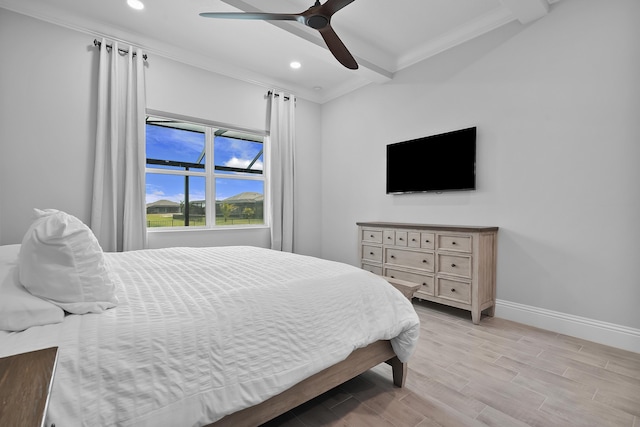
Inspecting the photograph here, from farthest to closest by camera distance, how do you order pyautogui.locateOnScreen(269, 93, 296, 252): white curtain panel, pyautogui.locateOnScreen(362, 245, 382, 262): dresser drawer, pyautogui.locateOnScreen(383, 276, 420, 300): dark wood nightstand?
pyautogui.locateOnScreen(269, 93, 296, 252): white curtain panel, pyautogui.locateOnScreen(362, 245, 382, 262): dresser drawer, pyautogui.locateOnScreen(383, 276, 420, 300): dark wood nightstand

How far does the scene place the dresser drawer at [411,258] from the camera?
3057mm

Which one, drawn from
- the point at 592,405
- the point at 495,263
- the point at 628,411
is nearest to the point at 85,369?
the point at 592,405

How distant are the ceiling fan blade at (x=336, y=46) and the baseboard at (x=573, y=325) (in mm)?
2651

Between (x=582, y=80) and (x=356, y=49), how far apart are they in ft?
7.00

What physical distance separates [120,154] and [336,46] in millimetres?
2501

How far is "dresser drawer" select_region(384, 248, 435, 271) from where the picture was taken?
3057 mm

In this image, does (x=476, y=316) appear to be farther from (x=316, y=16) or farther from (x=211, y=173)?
(x=211, y=173)

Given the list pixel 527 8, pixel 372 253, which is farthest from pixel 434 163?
pixel 527 8

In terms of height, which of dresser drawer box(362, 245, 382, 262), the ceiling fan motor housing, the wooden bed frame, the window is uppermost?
the ceiling fan motor housing

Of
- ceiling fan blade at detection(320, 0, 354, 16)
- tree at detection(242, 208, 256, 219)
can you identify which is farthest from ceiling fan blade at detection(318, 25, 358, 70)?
tree at detection(242, 208, 256, 219)

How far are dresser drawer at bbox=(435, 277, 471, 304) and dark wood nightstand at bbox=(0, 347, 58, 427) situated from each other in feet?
9.52

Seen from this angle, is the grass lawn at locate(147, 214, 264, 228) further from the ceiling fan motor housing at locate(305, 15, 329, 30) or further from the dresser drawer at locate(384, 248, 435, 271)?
the ceiling fan motor housing at locate(305, 15, 329, 30)

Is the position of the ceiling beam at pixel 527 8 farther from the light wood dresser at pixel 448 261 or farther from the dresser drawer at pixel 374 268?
the dresser drawer at pixel 374 268

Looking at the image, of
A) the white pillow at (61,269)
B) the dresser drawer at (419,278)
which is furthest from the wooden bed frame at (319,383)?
the dresser drawer at (419,278)
